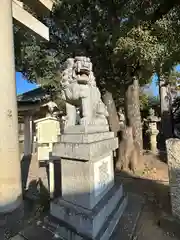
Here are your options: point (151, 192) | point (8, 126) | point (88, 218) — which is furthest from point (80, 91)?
point (151, 192)

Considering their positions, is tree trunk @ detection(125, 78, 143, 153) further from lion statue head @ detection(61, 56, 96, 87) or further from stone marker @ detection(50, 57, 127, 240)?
lion statue head @ detection(61, 56, 96, 87)

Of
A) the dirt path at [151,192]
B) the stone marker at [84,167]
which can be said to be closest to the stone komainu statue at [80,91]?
the stone marker at [84,167]

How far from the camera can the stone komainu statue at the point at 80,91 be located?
248 centimetres

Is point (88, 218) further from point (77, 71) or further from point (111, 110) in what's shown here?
point (111, 110)

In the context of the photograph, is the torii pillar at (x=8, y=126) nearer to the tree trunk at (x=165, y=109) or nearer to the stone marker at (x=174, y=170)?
the stone marker at (x=174, y=170)

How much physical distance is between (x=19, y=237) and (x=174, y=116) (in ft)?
37.1

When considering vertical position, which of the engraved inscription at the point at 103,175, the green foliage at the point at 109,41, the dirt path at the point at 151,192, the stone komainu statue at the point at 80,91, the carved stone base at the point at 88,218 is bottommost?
the dirt path at the point at 151,192

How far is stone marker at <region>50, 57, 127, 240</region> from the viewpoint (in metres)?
2.14

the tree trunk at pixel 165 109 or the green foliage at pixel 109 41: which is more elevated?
the green foliage at pixel 109 41

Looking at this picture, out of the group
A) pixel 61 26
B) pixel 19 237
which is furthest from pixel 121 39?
pixel 19 237

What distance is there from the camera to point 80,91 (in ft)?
8.08

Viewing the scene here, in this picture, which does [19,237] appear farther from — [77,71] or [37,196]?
[77,71]

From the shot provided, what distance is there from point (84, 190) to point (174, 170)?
1.39 m

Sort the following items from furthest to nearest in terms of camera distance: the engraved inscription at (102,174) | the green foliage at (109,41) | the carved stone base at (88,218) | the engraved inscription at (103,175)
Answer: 1. the green foliage at (109,41)
2. the engraved inscription at (103,175)
3. the engraved inscription at (102,174)
4. the carved stone base at (88,218)
